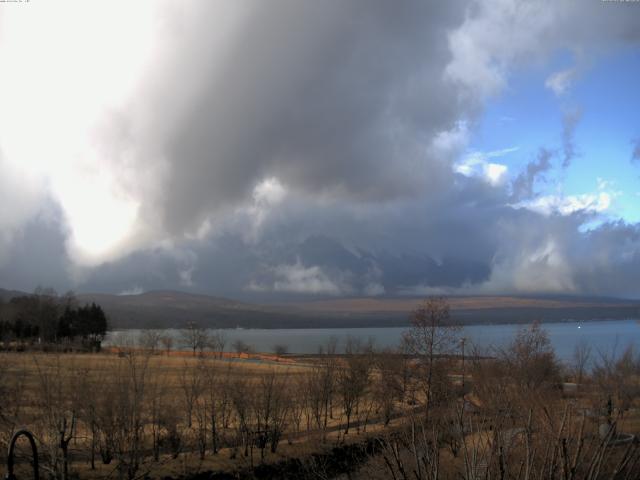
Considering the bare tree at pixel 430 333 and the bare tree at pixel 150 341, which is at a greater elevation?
the bare tree at pixel 430 333

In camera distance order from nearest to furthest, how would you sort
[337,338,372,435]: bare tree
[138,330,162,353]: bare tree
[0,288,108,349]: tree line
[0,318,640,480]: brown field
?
[0,318,640,480]: brown field → [337,338,372,435]: bare tree → [138,330,162,353]: bare tree → [0,288,108,349]: tree line

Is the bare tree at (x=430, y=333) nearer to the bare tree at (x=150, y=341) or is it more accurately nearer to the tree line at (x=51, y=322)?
the bare tree at (x=150, y=341)

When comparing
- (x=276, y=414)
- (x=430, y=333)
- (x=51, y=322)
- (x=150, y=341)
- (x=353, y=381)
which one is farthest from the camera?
(x=51, y=322)

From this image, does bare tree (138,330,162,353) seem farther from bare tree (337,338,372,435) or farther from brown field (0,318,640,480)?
bare tree (337,338,372,435)

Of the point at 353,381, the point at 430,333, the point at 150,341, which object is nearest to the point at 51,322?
the point at 150,341

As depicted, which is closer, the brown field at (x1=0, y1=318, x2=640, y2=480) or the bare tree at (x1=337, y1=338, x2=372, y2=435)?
the brown field at (x1=0, y1=318, x2=640, y2=480)

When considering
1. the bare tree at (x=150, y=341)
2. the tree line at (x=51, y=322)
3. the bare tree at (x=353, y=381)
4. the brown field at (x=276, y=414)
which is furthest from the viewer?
the tree line at (x=51, y=322)

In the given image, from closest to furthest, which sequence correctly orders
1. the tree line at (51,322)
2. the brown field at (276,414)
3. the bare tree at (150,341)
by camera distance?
the brown field at (276,414)
the bare tree at (150,341)
the tree line at (51,322)

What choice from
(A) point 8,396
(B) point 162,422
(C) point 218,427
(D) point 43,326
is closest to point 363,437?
(C) point 218,427

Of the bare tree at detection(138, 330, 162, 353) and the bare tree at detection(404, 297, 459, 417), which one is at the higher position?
the bare tree at detection(404, 297, 459, 417)

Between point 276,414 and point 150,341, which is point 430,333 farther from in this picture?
point 150,341

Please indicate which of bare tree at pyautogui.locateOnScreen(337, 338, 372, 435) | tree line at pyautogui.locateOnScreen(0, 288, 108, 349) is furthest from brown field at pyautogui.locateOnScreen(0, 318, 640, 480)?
tree line at pyautogui.locateOnScreen(0, 288, 108, 349)

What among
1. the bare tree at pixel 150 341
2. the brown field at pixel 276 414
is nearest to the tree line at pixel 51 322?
the bare tree at pixel 150 341

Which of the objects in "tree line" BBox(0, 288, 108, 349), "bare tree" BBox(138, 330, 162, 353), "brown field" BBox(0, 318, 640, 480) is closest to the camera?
"brown field" BBox(0, 318, 640, 480)
